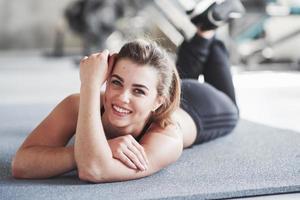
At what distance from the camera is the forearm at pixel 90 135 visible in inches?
48.3

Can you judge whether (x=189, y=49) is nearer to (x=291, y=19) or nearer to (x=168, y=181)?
(x=168, y=181)

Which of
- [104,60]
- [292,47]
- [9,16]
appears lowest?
[292,47]

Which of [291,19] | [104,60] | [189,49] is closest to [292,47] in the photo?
[291,19]

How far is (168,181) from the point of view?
1338mm

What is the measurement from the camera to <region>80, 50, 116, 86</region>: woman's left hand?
1257 mm

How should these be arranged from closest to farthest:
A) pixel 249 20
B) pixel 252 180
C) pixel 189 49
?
1. pixel 252 180
2. pixel 189 49
3. pixel 249 20

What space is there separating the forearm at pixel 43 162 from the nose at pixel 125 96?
202 mm

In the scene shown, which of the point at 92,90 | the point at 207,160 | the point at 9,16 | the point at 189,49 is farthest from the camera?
the point at 9,16

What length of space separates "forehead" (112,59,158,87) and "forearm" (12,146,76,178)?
25 cm

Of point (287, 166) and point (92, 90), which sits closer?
point (92, 90)

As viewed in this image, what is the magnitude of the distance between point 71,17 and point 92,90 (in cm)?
524

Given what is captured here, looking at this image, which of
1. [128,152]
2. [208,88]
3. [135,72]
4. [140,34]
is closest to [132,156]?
[128,152]

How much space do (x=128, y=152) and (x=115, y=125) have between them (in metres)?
0.10

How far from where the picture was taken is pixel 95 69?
1.27 meters
